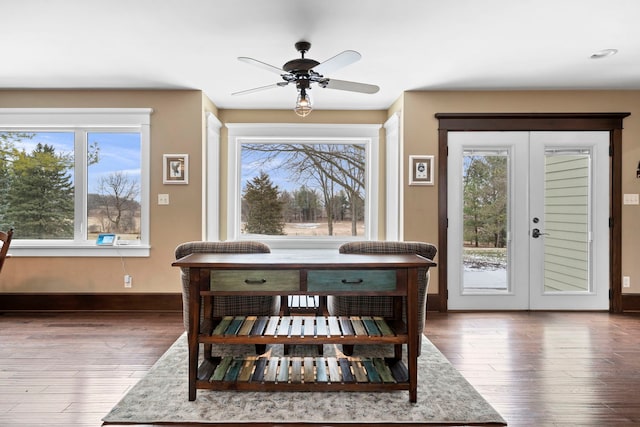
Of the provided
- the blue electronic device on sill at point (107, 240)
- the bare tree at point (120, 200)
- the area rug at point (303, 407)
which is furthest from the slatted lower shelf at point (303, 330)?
the bare tree at point (120, 200)

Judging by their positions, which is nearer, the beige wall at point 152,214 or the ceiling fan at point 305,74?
the ceiling fan at point 305,74

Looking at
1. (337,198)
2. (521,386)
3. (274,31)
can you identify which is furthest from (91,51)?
(521,386)

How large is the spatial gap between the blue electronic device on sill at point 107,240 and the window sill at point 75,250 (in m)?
0.04

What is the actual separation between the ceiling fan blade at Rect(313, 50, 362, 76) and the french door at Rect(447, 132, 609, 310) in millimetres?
2075

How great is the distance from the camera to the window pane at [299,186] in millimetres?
5055

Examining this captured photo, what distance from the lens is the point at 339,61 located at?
8.43 feet

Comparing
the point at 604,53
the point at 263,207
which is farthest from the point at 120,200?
the point at 604,53

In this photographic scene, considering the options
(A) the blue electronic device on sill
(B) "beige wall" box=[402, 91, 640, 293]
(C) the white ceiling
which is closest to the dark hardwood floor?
(A) the blue electronic device on sill

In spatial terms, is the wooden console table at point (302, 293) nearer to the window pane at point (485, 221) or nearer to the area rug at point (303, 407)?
the area rug at point (303, 407)

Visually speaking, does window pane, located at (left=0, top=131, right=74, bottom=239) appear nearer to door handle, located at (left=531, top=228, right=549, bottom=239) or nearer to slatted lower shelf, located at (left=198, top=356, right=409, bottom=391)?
slatted lower shelf, located at (left=198, top=356, right=409, bottom=391)

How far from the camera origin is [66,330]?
3494mm

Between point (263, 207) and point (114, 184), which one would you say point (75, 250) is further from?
point (263, 207)

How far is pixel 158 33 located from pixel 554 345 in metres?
3.96

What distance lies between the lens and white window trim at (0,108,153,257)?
419 cm
